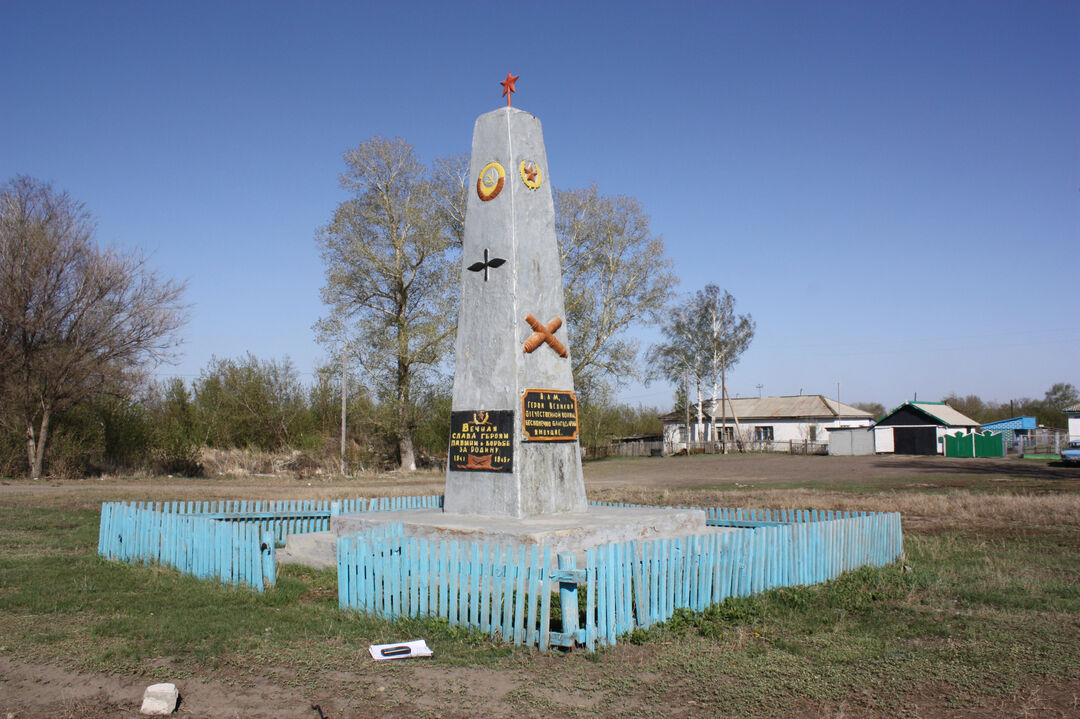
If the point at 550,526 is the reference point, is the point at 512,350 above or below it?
above

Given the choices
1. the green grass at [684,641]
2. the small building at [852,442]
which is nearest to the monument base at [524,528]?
the green grass at [684,641]

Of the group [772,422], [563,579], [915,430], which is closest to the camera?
[563,579]

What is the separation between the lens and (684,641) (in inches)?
252

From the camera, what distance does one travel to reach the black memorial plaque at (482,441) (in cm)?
959

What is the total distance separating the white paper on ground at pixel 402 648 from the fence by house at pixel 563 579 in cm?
62

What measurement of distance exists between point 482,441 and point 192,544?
11.9ft

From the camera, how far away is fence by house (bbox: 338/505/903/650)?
634cm

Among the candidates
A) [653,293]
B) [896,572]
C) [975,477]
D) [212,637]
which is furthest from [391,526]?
[653,293]

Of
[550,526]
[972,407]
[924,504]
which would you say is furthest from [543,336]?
[972,407]

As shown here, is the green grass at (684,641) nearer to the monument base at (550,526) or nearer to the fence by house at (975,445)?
the monument base at (550,526)

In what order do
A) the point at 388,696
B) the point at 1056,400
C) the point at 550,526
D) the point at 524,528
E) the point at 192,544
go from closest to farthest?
1. the point at 388,696
2. the point at 524,528
3. the point at 550,526
4. the point at 192,544
5. the point at 1056,400

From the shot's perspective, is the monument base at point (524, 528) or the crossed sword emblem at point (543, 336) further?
the crossed sword emblem at point (543, 336)

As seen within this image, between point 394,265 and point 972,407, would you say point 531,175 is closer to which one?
point 394,265

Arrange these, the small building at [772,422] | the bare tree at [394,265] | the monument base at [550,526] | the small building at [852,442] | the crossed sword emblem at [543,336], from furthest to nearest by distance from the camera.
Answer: the small building at [772,422]
the small building at [852,442]
the bare tree at [394,265]
the crossed sword emblem at [543,336]
the monument base at [550,526]
